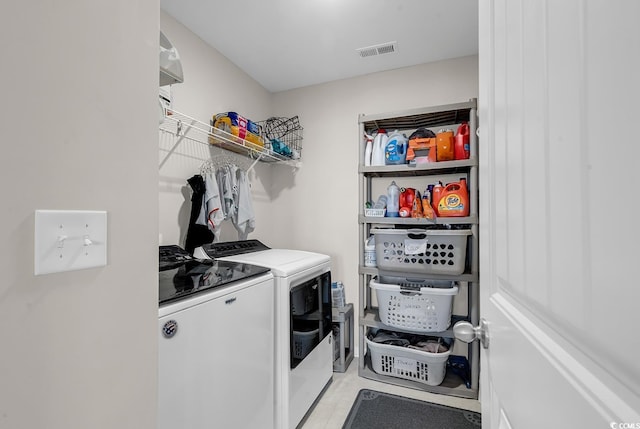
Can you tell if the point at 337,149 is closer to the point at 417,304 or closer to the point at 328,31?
the point at 328,31

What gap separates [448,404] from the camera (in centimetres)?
189

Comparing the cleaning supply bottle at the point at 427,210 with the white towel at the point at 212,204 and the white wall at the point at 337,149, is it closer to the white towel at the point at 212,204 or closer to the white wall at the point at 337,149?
the white wall at the point at 337,149

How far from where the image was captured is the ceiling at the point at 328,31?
5.86 ft

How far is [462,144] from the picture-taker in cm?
205

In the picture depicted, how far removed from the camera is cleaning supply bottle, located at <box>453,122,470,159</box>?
204cm
